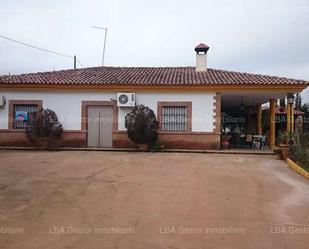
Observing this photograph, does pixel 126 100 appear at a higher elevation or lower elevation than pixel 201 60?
lower

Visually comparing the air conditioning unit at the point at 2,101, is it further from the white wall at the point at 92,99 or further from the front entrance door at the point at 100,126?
the front entrance door at the point at 100,126

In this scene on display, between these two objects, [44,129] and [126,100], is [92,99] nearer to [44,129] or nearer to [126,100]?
A: [126,100]

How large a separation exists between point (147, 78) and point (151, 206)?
12626 millimetres

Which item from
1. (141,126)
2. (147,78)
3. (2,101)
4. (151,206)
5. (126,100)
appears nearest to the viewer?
(151,206)

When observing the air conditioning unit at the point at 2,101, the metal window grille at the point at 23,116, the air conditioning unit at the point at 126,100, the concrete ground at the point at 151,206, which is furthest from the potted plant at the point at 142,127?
the air conditioning unit at the point at 2,101

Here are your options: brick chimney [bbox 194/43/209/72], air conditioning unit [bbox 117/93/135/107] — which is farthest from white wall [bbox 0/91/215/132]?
brick chimney [bbox 194/43/209/72]

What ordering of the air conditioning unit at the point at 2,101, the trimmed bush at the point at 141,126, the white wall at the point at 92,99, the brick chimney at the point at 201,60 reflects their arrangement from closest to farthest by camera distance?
the trimmed bush at the point at 141,126 < the white wall at the point at 92,99 < the air conditioning unit at the point at 2,101 < the brick chimney at the point at 201,60

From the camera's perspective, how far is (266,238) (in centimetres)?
675

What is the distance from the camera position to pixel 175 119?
19328mm

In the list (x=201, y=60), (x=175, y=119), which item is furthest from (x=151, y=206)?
(x=201, y=60)

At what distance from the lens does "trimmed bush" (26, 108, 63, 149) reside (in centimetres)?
1916

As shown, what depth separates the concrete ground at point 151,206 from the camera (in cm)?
658

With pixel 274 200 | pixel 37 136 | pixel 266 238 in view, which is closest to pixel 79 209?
pixel 266 238

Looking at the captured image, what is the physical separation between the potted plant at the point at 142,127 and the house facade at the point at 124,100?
0.73 metres
